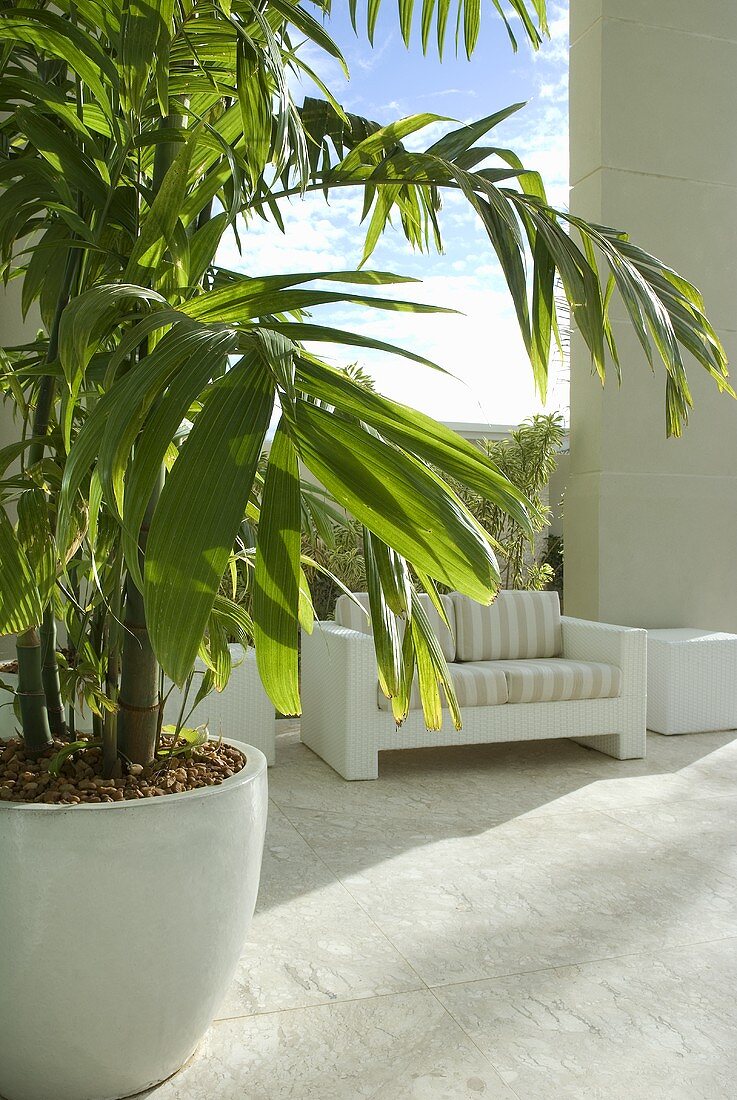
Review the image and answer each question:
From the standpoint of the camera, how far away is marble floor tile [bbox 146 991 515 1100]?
1.45 metres

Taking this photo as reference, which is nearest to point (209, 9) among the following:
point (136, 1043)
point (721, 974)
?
point (136, 1043)

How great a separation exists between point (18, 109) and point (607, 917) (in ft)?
6.58

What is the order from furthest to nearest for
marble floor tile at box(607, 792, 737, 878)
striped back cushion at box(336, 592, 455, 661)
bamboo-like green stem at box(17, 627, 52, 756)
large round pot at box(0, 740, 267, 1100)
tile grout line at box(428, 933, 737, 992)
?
striped back cushion at box(336, 592, 455, 661), marble floor tile at box(607, 792, 737, 878), tile grout line at box(428, 933, 737, 992), bamboo-like green stem at box(17, 627, 52, 756), large round pot at box(0, 740, 267, 1100)

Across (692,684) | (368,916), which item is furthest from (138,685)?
(692,684)

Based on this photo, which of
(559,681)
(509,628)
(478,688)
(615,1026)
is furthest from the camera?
(509,628)

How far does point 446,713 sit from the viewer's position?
3.59 meters

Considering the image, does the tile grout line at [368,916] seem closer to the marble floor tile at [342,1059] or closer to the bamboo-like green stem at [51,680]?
the marble floor tile at [342,1059]

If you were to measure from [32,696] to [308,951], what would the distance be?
2.85 feet

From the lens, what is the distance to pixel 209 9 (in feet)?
4.17

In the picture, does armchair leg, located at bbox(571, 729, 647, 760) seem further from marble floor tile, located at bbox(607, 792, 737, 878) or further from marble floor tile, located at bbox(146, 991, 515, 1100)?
marble floor tile, located at bbox(146, 991, 515, 1100)

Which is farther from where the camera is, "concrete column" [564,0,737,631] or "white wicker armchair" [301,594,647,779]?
"concrete column" [564,0,737,631]

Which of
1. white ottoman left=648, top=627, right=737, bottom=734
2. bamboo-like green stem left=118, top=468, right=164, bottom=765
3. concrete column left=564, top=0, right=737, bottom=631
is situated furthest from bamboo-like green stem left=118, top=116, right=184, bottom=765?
concrete column left=564, top=0, right=737, bottom=631

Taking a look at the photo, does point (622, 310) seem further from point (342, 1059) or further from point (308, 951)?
point (342, 1059)

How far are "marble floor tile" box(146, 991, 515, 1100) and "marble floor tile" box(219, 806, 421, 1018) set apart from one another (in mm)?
58
